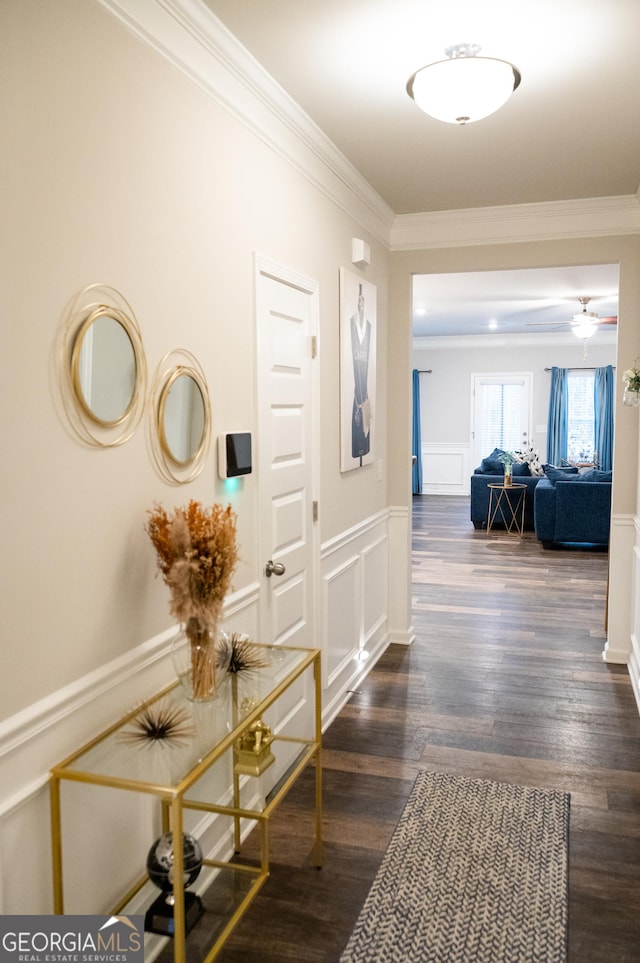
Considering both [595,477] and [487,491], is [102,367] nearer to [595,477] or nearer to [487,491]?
[595,477]

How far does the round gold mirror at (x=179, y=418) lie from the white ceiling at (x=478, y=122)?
1.01 meters

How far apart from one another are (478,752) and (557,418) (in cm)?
936

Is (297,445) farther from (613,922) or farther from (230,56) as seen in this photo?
(613,922)

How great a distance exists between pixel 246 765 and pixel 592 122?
2.72 meters

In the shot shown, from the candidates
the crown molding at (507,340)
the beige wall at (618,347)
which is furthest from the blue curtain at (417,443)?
the beige wall at (618,347)

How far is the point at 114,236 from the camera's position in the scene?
1.87 meters

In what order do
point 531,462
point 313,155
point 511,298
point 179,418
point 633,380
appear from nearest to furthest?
point 179,418
point 313,155
point 633,380
point 511,298
point 531,462

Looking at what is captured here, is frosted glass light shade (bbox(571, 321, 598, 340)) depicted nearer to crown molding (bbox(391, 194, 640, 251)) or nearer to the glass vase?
crown molding (bbox(391, 194, 640, 251))

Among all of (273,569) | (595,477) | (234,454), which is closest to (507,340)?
(595,477)

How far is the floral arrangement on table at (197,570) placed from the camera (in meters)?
1.84

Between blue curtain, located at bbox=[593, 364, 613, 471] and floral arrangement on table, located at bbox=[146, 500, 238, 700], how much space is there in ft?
35.2

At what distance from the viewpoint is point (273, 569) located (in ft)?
9.50

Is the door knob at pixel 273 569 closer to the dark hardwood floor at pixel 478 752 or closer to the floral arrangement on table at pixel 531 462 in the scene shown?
the dark hardwood floor at pixel 478 752

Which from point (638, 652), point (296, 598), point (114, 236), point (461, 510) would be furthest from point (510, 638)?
point (461, 510)
